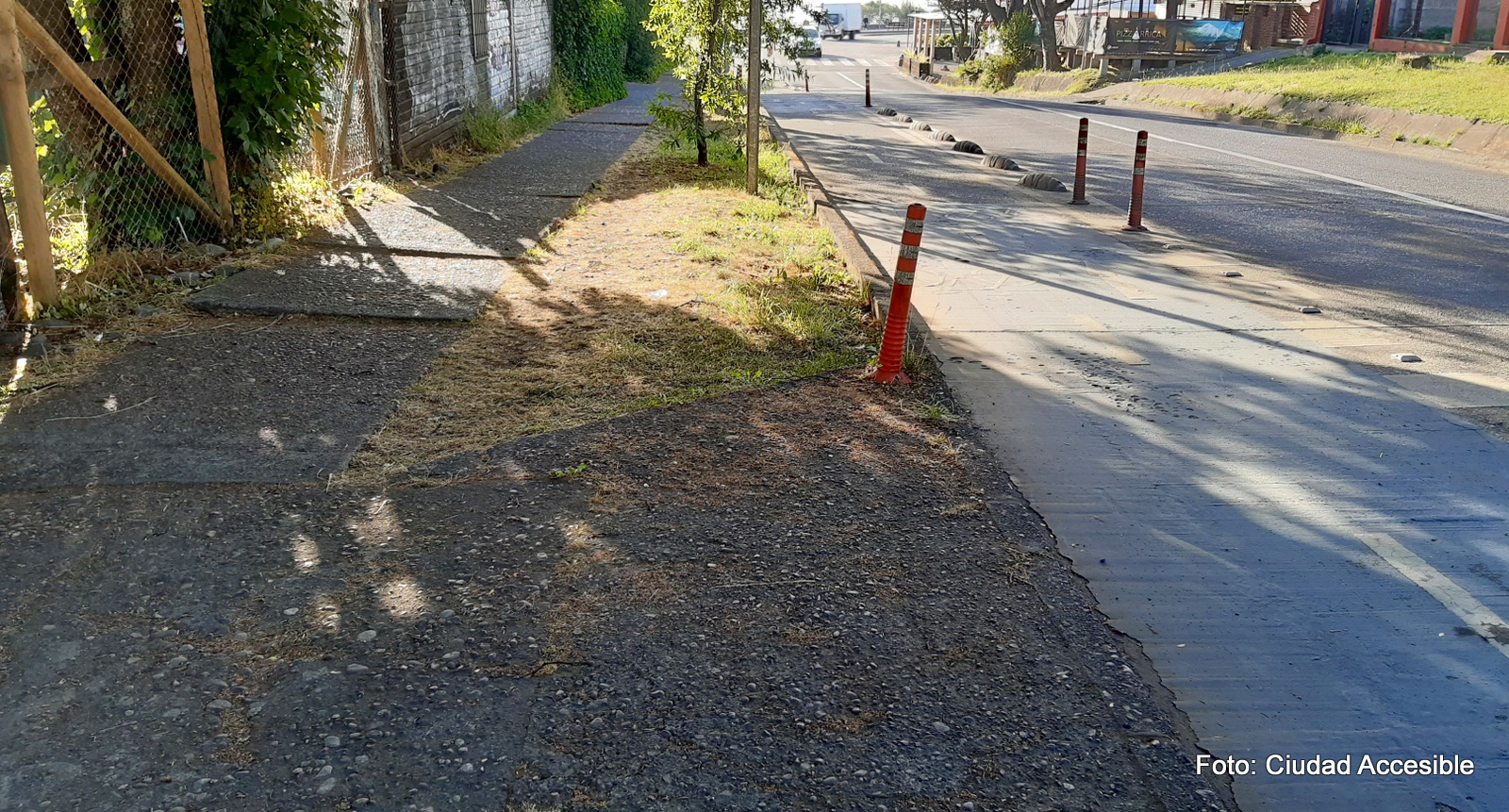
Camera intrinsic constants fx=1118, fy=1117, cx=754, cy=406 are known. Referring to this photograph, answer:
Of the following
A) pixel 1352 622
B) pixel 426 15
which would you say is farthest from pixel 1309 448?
pixel 426 15

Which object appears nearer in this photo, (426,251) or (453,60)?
(426,251)

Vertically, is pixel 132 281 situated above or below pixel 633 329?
above

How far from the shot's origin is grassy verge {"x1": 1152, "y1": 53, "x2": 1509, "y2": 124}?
19859mm

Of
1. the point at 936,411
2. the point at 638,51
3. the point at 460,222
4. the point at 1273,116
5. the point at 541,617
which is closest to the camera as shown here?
the point at 541,617

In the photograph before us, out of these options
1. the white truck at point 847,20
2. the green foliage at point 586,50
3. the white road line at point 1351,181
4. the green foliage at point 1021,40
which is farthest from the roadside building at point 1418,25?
the white truck at point 847,20

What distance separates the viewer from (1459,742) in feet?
10.1

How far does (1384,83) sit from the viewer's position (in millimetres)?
23969

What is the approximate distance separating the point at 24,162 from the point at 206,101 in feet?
6.38

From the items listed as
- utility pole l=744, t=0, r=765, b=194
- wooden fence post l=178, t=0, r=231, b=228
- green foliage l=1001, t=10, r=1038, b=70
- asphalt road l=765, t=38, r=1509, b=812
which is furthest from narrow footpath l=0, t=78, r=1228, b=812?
green foliage l=1001, t=10, r=1038, b=70

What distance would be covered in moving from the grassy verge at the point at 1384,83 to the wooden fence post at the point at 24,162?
19534mm

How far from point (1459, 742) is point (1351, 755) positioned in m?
0.31

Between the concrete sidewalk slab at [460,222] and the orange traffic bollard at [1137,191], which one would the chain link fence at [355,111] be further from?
the orange traffic bollard at [1137,191]

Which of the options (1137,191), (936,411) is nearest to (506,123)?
(1137,191)

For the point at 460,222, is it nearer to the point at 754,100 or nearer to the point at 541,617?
the point at 754,100
